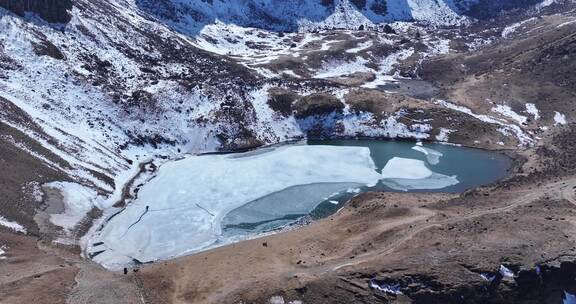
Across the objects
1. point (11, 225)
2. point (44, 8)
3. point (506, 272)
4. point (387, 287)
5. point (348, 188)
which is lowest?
point (348, 188)

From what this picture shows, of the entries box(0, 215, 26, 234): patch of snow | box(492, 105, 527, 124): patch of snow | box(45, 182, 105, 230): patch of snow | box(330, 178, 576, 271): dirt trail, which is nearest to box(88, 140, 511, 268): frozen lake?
box(45, 182, 105, 230): patch of snow

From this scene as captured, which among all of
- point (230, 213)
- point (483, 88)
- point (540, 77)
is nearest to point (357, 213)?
point (230, 213)

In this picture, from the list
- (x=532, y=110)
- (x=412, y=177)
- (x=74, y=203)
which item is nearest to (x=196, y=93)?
(x=74, y=203)

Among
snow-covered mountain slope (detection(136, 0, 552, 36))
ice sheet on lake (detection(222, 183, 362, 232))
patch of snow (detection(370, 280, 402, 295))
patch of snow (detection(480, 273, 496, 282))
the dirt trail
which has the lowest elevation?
ice sheet on lake (detection(222, 183, 362, 232))

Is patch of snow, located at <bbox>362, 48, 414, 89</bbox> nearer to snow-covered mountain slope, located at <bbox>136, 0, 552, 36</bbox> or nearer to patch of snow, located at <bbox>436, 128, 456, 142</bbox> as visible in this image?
patch of snow, located at <bbox>436, 128, 456, 142</bbox>

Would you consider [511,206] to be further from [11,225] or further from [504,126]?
[11,225]

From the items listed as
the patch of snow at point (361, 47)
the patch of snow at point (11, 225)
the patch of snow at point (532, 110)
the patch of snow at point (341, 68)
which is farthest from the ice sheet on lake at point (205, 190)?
the patch of snow at point (361, 47)
